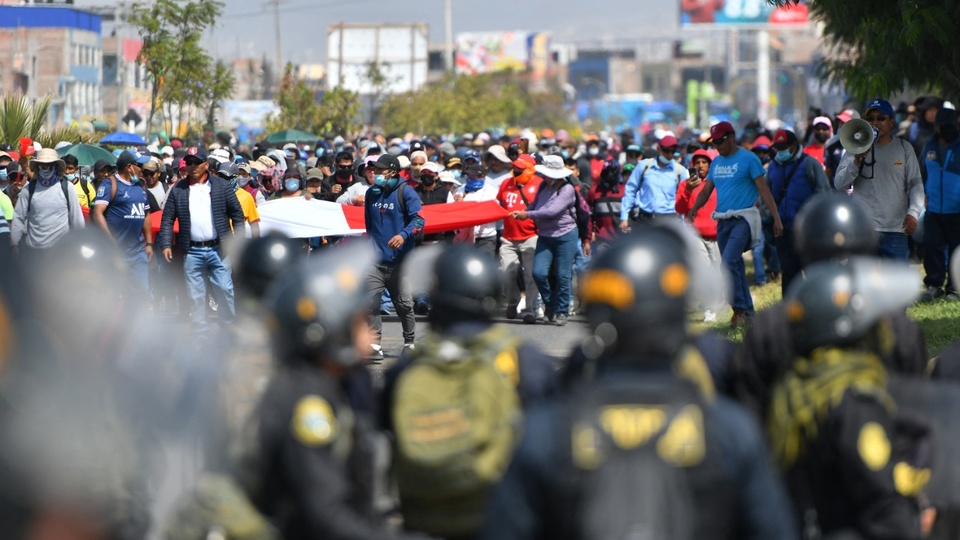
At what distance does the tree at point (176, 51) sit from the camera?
30.3 metres

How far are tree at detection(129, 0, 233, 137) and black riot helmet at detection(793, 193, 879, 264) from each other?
1020 inches

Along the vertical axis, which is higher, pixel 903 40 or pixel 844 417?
pixel 903 40

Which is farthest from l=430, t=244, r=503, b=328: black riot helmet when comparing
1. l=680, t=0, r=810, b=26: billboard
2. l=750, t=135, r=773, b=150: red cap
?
l=680, t=0, r=810, b=26: billboard

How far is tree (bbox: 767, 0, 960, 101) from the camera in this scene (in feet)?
36.5

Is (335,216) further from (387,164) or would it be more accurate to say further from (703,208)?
(703,208)

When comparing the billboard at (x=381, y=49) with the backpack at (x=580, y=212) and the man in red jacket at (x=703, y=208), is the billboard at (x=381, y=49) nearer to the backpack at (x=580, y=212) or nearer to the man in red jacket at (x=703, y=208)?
the backpack at (x=580, y=212)

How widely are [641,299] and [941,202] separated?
11.4m

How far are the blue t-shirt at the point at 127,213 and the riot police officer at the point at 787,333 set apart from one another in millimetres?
10316

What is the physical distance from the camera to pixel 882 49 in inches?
466

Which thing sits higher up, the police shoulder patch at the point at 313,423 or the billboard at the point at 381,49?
the billboard at the point at 381,49

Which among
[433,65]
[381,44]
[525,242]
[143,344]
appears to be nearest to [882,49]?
[525,242]

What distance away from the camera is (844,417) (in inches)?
158

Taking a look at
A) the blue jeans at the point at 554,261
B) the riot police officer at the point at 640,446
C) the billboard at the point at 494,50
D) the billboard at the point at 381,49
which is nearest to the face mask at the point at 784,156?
the blue jeans at the point at 554,261

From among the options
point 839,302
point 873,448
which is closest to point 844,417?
point 873,448
